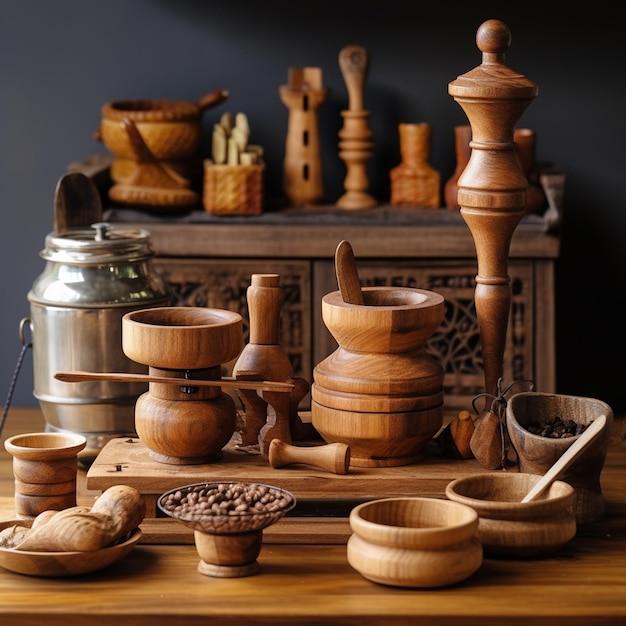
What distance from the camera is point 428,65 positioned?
262cm

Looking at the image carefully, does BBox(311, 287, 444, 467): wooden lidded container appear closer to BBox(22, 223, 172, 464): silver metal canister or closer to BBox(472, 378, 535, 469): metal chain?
BBox(472, 378, 535, 469): metal chain

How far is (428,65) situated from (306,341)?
738 millimetres

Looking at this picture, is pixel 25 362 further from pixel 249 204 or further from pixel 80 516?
pixel 80 516

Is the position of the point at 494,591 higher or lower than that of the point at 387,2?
lower

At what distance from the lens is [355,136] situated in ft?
8.19

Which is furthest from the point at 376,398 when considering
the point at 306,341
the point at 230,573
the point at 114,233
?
the point at 306,341

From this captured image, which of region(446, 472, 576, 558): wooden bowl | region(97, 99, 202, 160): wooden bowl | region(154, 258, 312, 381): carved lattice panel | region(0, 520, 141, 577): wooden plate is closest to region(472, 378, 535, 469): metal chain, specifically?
region(446, 472, 576, 558): wooden bowl

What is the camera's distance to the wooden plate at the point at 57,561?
123cm

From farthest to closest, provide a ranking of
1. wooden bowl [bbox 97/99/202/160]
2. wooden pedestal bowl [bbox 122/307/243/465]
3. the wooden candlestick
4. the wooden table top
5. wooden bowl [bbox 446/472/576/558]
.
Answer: the wooden candlestick < wooden bowl [bbox 97/99/202/160] < wooden pedestal bowl [bbox 122/307/243/465] < wooden bowl [bbox 446/472/576/558] < the wooden table top

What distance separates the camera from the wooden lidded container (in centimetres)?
137

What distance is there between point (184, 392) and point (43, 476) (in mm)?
195

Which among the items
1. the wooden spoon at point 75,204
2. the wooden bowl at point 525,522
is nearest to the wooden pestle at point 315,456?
the wooden bowl at point 525,522

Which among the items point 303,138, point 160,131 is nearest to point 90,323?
point 160,131

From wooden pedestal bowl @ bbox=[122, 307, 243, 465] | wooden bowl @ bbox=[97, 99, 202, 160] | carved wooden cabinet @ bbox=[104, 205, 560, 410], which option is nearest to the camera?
wooden pedestal bowl @ bbox=[122, 307, 243, 465]
